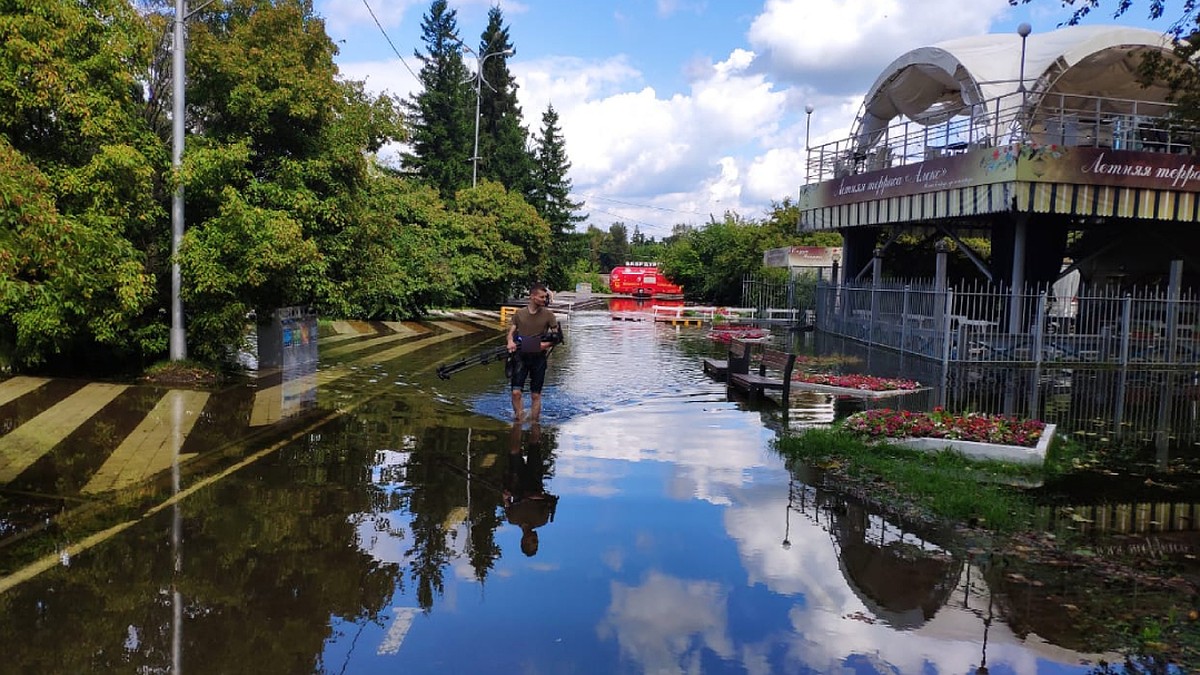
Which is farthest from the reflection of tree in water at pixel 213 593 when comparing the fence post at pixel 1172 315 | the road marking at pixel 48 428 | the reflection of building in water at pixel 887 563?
the fence post at pixel 1172 315

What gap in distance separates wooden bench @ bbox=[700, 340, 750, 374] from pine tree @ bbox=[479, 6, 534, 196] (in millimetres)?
39253

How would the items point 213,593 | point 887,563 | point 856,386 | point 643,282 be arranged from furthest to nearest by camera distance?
point 643,282 → point 856,386 → point 887,563 → point 213,593

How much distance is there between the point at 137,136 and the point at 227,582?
34.9 ft

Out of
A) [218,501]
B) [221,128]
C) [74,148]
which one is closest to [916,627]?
[218,501]

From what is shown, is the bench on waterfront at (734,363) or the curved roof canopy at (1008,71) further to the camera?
the curved roof canopy at (1008,71)

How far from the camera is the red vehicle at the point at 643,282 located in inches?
2618

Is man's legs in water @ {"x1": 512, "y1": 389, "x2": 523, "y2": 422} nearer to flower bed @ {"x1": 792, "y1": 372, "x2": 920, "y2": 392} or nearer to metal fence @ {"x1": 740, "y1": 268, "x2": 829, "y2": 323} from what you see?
flower bed @ {"x1": 792, "y1": 372, "x2": 920, "y2": 392}

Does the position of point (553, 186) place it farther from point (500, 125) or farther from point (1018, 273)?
point (1018, 273)

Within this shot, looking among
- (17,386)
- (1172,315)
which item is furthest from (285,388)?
(1172,315)

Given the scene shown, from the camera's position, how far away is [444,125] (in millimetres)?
56031

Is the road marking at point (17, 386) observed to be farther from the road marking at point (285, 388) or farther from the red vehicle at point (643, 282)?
the red vehicle at point (643, 282)

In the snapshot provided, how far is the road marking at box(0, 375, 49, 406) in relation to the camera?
12330 millimetres

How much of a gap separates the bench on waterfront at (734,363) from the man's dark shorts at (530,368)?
5659 mm

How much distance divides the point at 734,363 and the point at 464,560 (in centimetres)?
1056
